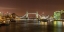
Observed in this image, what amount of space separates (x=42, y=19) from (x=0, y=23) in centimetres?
4230

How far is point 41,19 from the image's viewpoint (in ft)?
287

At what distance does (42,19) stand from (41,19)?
0.91m

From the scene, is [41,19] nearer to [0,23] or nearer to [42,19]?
[42,19]

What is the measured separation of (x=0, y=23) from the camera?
151 ft

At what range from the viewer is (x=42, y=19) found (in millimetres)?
86625

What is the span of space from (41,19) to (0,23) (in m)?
43.0

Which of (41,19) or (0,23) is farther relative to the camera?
(41,19)

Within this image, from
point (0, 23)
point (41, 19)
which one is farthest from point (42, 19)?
point (0, 23)

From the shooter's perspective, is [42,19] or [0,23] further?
[42,19]
